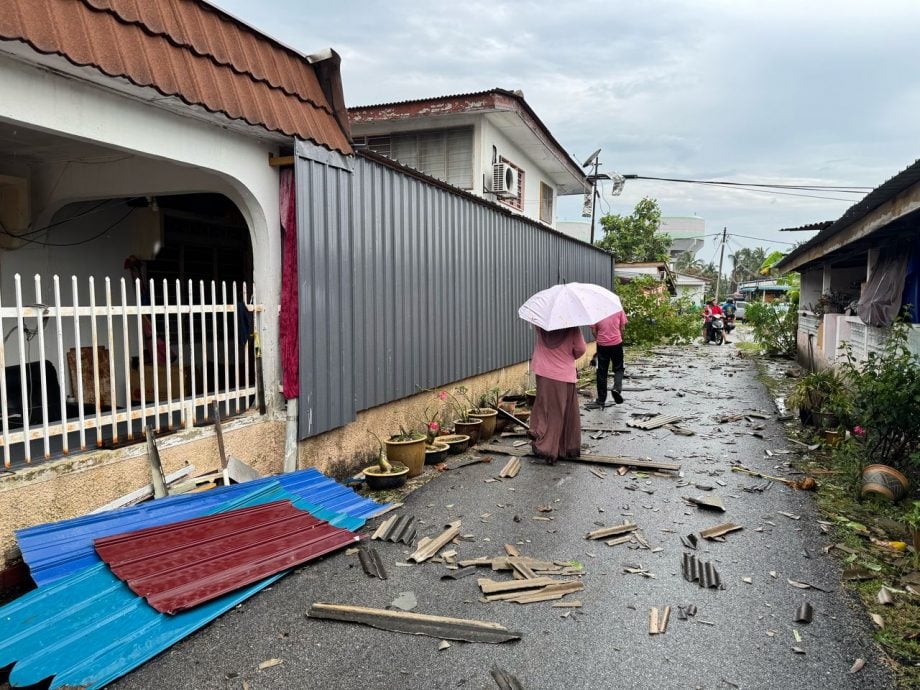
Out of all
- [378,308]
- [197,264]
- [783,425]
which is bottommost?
[783,425]

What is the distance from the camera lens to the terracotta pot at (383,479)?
603 centimetres

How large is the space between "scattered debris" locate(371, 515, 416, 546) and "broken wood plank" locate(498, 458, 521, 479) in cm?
166

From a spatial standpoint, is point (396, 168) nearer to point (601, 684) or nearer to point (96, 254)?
point (96, 254)

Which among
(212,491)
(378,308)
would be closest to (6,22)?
(212,491)

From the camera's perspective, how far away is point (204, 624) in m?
3.46

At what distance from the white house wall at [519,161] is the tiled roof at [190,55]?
9445 mm

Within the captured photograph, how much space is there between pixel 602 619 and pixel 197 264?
24.0ft

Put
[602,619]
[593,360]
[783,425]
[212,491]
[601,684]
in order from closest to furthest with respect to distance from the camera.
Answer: [601,684]
[602,619]
[212,491]
[783,425]
[593,360]

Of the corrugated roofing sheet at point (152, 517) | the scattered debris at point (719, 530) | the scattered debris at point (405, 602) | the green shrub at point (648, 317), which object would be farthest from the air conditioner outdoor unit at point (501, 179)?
the scattered debris at point (405, 602)

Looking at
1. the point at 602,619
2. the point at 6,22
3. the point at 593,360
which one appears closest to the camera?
the point at 6,22

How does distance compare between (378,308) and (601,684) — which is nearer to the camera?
(601,684)

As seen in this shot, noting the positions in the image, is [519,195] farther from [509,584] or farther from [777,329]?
[509,584]

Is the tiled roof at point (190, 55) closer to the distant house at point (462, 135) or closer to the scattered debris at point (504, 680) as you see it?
the scattered debris at point (504, 680)

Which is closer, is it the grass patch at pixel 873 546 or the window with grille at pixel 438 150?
the grass patch at pixel 873 546
